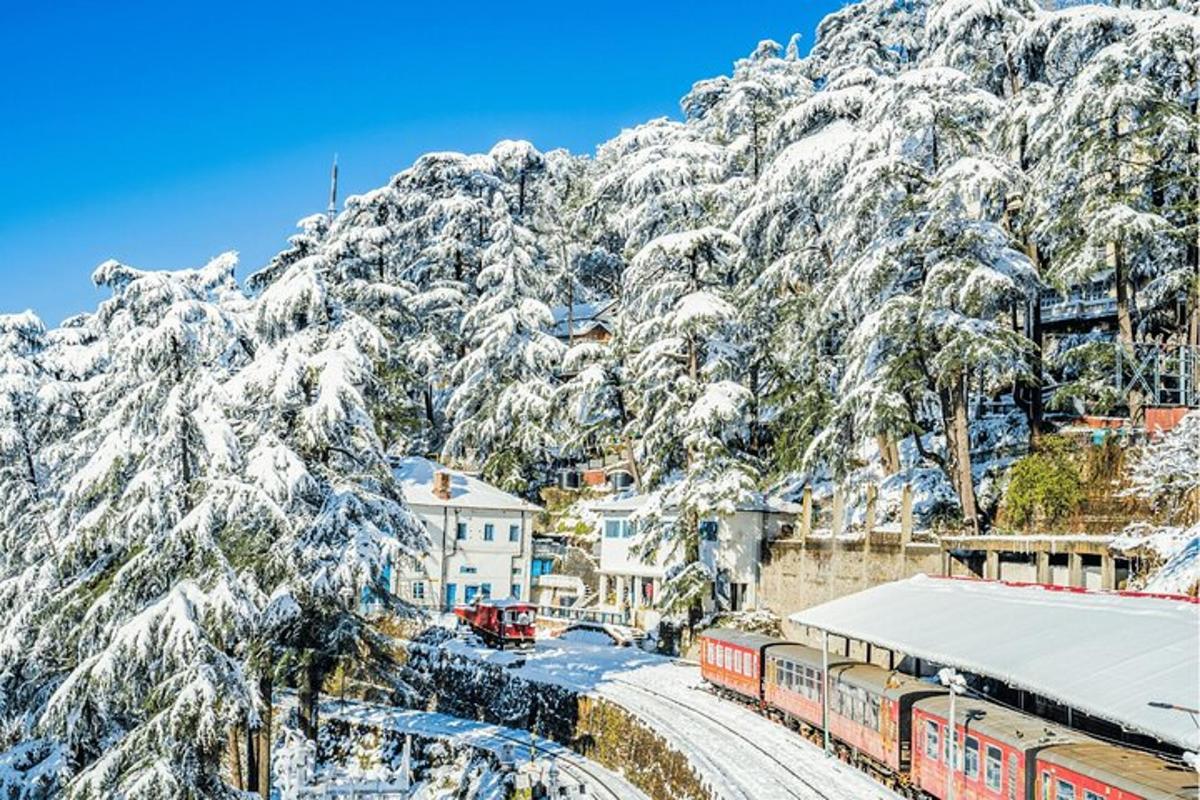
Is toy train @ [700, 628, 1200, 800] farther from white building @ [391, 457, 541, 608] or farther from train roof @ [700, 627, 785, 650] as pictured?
white building @ [391, 457, 541, 608]

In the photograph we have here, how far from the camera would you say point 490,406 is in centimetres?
5772

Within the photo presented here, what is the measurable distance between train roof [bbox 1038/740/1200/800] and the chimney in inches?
1489

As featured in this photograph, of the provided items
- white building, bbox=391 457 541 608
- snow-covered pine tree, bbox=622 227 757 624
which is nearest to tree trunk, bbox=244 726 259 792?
snow-covered pine tree, bbox=622 227 757 624

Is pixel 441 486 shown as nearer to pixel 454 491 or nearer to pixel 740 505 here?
pixel 454 491

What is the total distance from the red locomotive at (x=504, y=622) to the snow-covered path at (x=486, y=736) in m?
4.31

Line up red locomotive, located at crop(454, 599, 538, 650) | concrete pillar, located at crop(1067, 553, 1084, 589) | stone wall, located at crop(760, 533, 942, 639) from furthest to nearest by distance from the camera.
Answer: red locomotive, located at crop(454, 599, 538, 650) < stone wall, located at crop(760, 533, 942, 639) < concrete pillar, located at crop(1067, 553, 1084, 589)

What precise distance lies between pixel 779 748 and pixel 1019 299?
51.2 feet

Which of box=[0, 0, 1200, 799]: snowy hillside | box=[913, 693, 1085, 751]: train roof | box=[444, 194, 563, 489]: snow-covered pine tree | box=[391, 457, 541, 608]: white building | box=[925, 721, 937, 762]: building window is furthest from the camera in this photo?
box=[444, 194, 563, 489]: snow-covered pine tree

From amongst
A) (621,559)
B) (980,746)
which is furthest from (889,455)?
(980,746)

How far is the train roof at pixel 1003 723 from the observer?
19.5 meters

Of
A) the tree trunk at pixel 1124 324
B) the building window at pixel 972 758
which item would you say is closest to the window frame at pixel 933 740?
the building window at pixel 972 758

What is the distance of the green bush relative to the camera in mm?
31688

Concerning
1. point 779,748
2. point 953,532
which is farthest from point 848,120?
point 779,748

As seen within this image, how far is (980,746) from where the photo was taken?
20812mm
